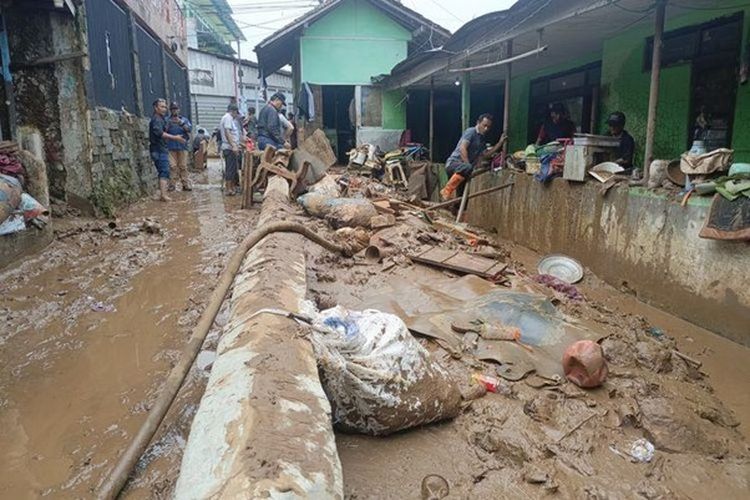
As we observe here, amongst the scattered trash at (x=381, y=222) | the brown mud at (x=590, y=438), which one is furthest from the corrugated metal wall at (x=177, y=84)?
the brown mud at (x=590, y=438)

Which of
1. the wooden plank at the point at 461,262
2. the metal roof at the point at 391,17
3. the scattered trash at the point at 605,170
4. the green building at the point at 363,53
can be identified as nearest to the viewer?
the wooden plank at the point at 461,262

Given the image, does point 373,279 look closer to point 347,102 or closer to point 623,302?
point 623,302

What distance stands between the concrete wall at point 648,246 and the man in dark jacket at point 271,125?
4.68m

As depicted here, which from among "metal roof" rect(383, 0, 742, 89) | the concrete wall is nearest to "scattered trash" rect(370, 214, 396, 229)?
the concrete wall

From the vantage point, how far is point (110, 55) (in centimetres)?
903

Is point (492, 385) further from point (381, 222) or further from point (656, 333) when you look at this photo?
point (381, 222)

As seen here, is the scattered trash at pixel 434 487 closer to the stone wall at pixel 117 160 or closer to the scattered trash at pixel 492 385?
the scattered trash at pixel 492 385

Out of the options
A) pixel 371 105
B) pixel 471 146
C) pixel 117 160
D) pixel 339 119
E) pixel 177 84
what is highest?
pixel 177 84

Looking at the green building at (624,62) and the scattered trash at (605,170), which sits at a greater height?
the green building at (624,62)

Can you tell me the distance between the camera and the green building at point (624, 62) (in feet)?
21.1

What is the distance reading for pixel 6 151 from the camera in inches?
226

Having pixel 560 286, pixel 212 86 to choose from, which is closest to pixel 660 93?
pixel 560 286

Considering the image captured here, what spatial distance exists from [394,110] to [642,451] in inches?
519

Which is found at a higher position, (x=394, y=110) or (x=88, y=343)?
(x=394, y=110)
